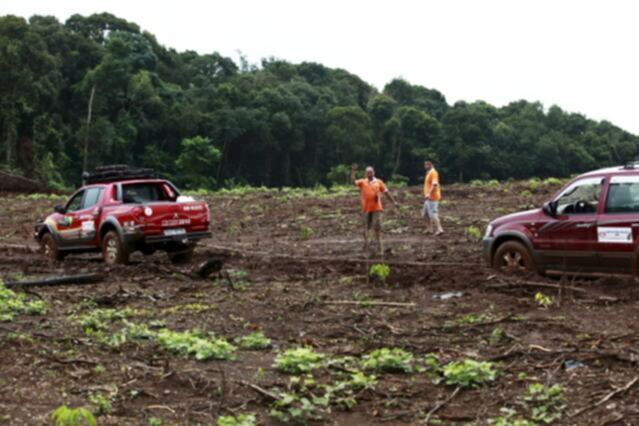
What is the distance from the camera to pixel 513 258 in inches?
502

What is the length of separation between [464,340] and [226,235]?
1519 centimetres

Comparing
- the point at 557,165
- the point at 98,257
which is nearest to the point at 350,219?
the point at 98,257

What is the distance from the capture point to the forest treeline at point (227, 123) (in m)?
54.7

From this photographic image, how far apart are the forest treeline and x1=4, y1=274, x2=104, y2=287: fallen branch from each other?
39111 millimetres

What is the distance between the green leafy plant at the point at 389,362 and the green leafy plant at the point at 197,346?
1.42 metres

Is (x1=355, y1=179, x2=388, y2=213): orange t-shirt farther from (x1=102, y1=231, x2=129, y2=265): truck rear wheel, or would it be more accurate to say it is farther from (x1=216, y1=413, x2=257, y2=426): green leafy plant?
(x1=216, y1=413, x2=257, y2=426): green leafy plant

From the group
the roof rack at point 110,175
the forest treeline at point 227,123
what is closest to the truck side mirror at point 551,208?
the roof rack at point 110,175

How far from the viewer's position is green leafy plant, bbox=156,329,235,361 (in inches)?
316

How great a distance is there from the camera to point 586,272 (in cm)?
1167

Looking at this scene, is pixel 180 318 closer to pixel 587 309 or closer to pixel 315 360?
pixel 315 360

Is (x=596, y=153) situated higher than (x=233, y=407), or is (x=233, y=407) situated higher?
(x=596, y=153)

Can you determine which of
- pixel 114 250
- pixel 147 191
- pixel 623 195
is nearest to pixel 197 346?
pixel 623 195

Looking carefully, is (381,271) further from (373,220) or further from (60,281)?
(60,281)

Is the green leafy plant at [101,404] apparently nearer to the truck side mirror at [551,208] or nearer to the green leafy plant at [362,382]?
the green leafy plant at [362,382]
